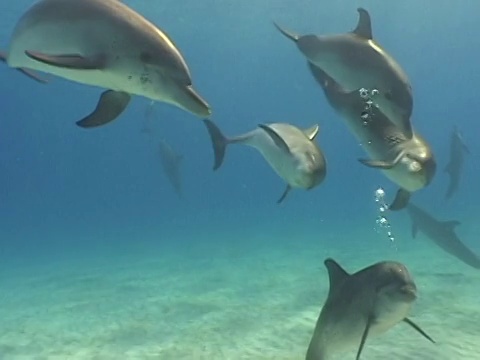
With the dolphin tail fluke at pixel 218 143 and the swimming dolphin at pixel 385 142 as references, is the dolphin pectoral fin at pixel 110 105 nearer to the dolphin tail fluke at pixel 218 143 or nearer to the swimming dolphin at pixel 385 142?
the swimming dolphin at pixel 385 142

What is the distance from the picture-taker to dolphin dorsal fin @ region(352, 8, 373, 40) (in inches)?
188

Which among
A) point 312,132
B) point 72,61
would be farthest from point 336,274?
point 72,61

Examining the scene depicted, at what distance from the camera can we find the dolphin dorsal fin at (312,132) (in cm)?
544

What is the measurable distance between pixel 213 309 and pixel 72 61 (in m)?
6.77

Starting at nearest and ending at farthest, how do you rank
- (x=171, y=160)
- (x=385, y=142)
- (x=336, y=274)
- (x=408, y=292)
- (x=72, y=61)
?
(x=72, y=61) → (x=408, y=292) → (x=336, y=274) → (x=385, y=142) → (x=171, y=160)

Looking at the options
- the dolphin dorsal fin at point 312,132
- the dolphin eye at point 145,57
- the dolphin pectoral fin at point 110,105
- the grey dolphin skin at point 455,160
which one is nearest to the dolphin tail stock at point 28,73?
the dolphin pectoral fin at point 110,105

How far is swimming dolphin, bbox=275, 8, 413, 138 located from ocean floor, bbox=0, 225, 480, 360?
10.2ft

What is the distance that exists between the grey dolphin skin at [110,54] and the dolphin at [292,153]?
186 centimetres

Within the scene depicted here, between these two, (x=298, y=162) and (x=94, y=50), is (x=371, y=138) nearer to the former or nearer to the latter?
(x=298, y=162)

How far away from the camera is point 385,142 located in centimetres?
485

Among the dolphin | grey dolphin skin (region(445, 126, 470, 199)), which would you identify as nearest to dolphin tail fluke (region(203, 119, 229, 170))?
the dolphin

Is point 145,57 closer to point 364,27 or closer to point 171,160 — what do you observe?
point 364,27

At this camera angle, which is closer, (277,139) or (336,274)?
(336,274)

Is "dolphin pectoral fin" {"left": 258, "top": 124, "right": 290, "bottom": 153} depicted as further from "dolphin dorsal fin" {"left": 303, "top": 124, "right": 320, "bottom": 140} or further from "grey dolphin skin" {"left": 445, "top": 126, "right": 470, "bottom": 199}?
"grey dolphin skin" {"left": 445, "top": 126, "right": 470, "bottom": 199}
